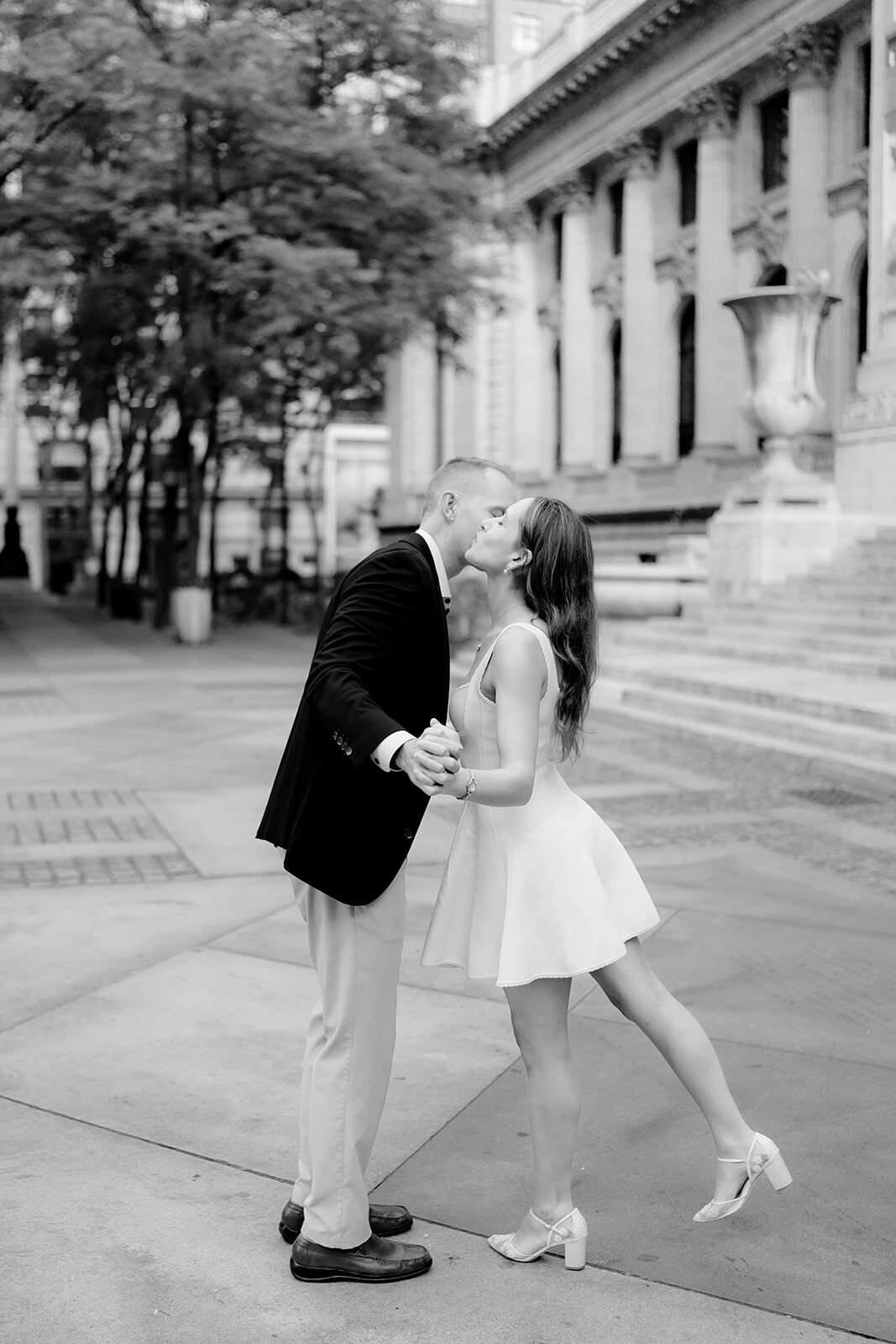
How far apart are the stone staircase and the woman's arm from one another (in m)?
7.59

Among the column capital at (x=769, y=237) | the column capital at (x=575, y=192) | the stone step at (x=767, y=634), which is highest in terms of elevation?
the column capital at (x=575, y=192)

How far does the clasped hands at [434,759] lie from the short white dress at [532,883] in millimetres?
328

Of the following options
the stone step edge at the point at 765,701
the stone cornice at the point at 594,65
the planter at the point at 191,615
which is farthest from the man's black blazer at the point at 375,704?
the stone cornice at the point at 594,65

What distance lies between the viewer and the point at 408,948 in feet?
20.6

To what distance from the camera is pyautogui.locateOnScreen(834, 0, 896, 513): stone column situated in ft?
64.1

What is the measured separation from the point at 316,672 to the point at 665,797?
686 centimetres

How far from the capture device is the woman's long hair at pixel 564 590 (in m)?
3.30

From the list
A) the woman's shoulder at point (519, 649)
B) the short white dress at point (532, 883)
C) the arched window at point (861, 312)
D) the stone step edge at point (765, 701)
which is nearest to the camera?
the woman's shoulder at point (519, 649)

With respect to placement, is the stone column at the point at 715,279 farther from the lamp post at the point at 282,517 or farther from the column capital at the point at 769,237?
the lamp post at the point at 282,517

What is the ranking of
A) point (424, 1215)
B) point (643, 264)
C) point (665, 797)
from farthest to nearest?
point (643, 264) < point (665, 797) < point (424, 1215)

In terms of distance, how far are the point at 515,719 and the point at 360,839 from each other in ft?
1.49

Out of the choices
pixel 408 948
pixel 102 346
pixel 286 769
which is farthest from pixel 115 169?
pixel 286 769

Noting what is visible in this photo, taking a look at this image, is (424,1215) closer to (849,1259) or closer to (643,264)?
(849,1259)

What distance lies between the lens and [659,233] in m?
38.3
